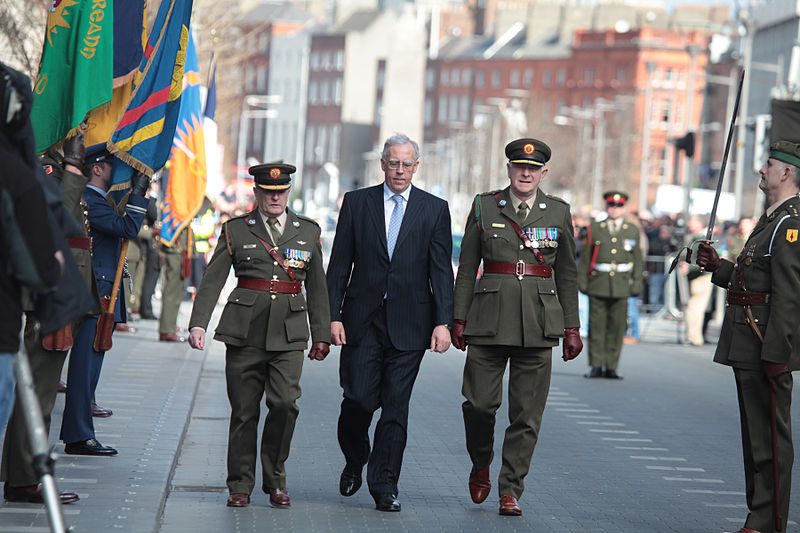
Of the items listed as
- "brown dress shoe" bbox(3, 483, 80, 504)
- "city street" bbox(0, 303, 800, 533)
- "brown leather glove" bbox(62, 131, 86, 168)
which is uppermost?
"brown leather glove" bbox(62, 131, 86, 168)

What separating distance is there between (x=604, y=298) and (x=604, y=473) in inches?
315

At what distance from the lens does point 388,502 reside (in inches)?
346

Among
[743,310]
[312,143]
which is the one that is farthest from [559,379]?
[312,143]

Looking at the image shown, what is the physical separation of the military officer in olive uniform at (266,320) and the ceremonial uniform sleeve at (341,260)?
91 mm

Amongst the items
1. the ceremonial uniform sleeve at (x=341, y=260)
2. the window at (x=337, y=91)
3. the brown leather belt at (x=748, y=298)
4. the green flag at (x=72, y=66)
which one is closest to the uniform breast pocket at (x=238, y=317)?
the ceremonial uniform sleeve at (x=341, y=260)

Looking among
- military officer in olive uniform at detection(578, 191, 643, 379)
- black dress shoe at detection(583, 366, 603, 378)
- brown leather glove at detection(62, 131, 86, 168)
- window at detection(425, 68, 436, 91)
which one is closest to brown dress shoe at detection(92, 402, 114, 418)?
brown leather glove at detection(62, 131, 86, 168)

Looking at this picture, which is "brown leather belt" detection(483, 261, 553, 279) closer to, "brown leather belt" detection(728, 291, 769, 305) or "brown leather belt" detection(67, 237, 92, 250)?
"brown leather belt" detection(728, 291, 769, 305)

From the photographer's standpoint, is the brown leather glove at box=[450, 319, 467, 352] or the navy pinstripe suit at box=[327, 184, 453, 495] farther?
the brown leather glove at box=[450, 319, 467, 352]

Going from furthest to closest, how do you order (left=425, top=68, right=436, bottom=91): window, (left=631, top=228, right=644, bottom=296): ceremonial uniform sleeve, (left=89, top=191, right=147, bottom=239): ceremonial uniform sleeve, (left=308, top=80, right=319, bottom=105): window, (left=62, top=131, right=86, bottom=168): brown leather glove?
(left=308, top=80, right=319, bottom=105): window → (left=425, top=68, right=436, bottom=91): window → (left=631, top=228, right=644, bottom=296): ceremonial uniform sleeve → (left=89, top=191, right=147, bottom=239): ceremonial uniform sleeve → (left=62, top=131, right=86, bottom=168): brown leather glove

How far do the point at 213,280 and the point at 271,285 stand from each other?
340 millimetres

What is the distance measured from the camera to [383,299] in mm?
8938

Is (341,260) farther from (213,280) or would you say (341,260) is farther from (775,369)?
(775,369)

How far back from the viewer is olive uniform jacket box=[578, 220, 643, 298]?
18766mm

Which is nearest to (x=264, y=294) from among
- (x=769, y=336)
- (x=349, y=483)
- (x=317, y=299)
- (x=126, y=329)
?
(x=317, y=299)
